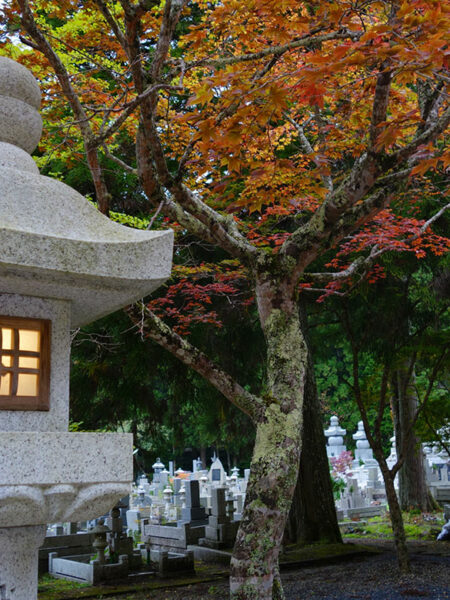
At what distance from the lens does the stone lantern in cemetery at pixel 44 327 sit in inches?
123

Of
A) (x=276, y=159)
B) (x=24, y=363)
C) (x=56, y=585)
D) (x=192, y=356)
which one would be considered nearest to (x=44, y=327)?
(x=24, y=363)

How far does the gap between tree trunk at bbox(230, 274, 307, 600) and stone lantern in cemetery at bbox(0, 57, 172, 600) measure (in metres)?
1.67

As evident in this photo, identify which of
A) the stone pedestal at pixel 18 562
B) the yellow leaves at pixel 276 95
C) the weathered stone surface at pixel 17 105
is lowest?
the stone pedestal at pixel 18 562

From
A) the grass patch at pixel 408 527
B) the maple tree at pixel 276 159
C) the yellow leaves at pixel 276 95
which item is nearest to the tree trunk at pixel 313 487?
the grass patch at pixel 408 527

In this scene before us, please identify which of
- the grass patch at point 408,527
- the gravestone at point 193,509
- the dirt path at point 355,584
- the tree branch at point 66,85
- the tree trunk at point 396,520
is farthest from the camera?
the gravestone at point 193,509

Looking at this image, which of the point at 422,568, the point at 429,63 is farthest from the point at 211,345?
the point at 429,63

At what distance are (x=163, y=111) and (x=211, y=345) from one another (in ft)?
15.1

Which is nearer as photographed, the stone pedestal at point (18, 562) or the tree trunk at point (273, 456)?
the stone pedestal at point (18, 562)

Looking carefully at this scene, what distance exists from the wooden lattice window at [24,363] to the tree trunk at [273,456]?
207 centimetres

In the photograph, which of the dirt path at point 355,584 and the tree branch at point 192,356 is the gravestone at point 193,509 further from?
the tree branch at point 192,356

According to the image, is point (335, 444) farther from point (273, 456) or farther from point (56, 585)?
point (273, 456)

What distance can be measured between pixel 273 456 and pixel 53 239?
2646 millimetres

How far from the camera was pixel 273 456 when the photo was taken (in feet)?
16.3

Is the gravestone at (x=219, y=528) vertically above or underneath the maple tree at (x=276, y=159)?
underneath
